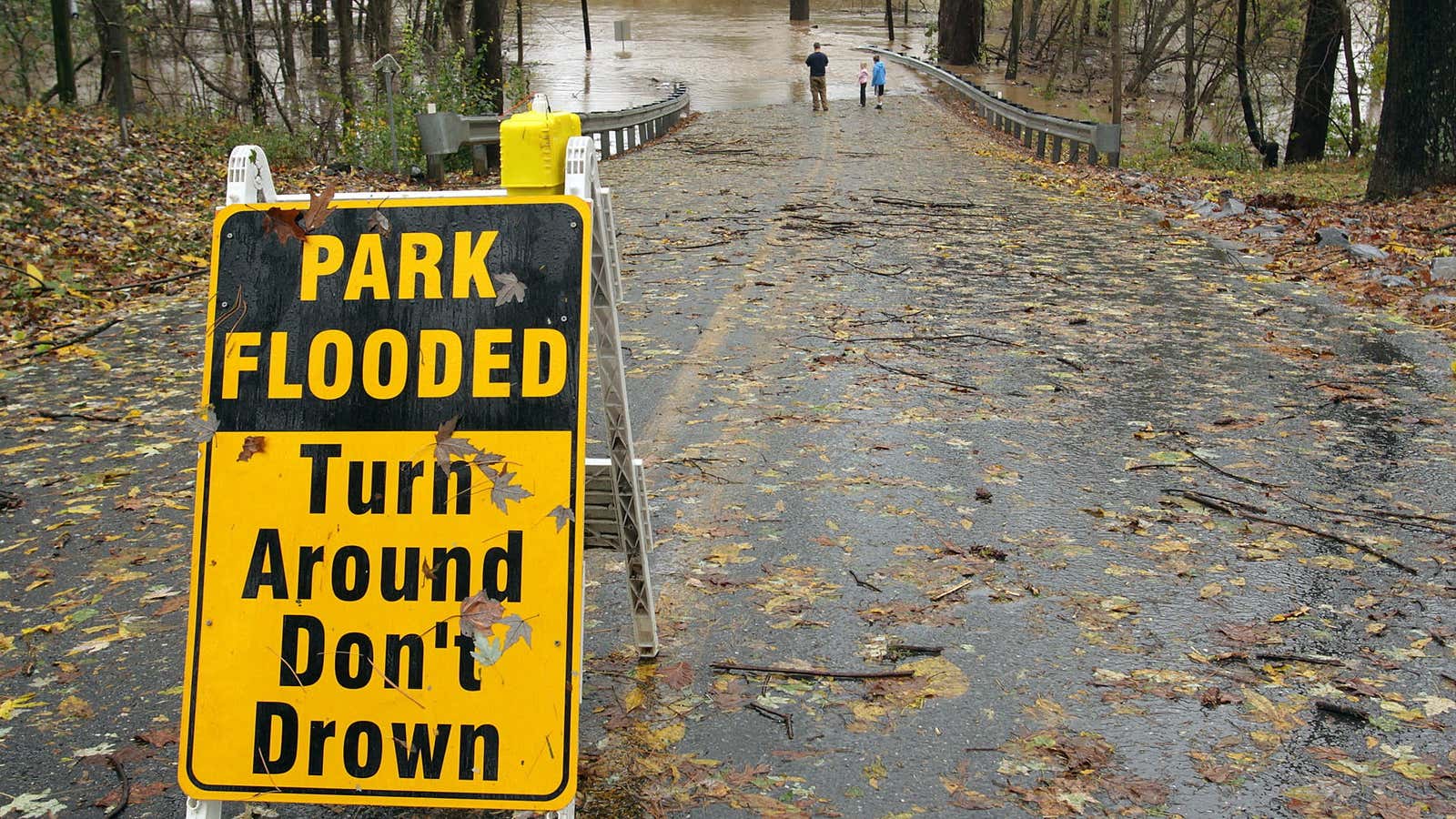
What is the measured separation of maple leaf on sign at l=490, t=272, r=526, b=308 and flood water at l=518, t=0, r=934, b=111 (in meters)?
30.0

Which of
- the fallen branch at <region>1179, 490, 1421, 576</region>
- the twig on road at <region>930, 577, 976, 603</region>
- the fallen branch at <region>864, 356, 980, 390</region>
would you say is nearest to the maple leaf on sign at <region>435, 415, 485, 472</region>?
the twig on road at <region>930, 577, 976, 603</region>

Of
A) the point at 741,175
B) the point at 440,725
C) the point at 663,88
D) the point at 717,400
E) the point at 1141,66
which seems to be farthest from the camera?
the point at 663,88

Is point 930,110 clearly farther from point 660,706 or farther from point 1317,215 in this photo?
point 660,706

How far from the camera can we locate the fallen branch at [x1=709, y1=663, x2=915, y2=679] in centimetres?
417

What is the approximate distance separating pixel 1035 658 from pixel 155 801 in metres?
2.76

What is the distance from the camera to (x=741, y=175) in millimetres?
19469

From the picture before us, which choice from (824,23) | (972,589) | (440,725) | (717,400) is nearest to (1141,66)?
(717,400)

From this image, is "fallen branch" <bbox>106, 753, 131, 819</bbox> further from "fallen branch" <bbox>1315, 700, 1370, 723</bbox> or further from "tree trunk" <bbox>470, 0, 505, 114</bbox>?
"tree trunk" <bbox>470, 0, 505, 114</bbox>

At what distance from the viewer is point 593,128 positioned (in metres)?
23.3

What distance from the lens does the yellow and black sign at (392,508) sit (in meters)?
3.08

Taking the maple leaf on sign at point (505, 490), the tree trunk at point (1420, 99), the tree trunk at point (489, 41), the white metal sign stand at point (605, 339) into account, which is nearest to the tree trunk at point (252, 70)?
the tree trunk at point (489, 41)

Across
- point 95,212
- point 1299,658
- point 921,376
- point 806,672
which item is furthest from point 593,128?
point 1299,658

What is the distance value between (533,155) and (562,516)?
3.49 ft

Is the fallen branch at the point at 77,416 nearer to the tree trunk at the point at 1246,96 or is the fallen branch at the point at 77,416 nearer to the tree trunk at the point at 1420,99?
the tree trunk at the point at 1420,99
